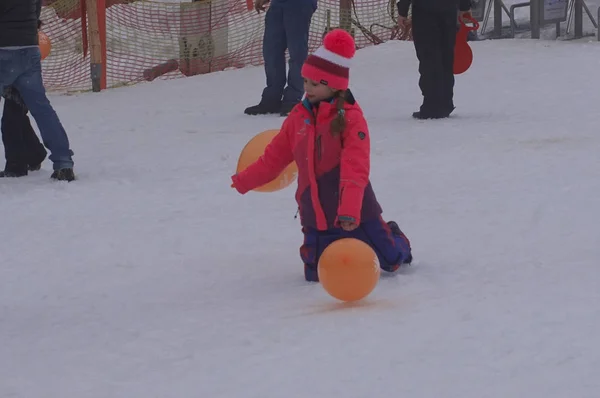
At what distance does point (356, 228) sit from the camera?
4.63 metres

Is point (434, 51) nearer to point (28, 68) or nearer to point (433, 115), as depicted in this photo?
point (433, 115)

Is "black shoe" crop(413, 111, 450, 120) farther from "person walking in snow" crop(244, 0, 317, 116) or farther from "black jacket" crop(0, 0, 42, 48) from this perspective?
"black jacket" crop(0, 0, 42, 48)

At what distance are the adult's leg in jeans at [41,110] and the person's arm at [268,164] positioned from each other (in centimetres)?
260

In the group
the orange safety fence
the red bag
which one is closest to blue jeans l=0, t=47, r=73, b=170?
the red bag

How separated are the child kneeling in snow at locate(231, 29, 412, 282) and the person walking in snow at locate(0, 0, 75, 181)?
2.63 m

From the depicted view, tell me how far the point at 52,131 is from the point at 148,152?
1.19m

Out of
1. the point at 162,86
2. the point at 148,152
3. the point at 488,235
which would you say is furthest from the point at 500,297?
the point at 162,86

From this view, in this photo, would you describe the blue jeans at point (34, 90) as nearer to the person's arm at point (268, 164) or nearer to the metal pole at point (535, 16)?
the person's arm at point (268, 164)

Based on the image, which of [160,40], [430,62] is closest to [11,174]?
[430,62]

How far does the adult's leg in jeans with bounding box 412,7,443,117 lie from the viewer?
9.02 metres

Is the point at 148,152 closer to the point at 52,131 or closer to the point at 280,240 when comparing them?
the point at 52,131

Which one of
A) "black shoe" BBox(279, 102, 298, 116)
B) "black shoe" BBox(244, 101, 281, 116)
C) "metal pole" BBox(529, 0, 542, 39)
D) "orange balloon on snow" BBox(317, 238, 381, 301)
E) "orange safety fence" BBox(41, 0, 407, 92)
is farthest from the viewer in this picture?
"metal pole" BBox(529, 0, 542, 39)

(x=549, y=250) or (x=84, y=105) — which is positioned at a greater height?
(x=549, y=250)

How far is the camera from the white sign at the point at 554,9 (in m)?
15.1
